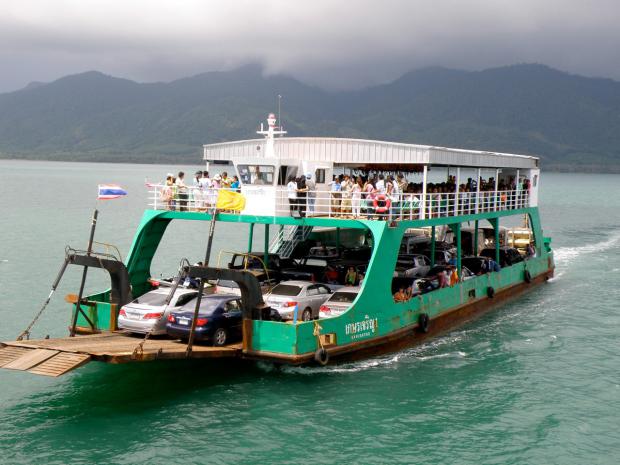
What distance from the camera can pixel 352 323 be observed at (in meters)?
18.7

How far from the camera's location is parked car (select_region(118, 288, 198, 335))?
60.4 ft

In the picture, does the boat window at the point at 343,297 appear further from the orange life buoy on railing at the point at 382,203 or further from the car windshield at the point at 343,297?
the orange life buoy on railing at the point at 382,203

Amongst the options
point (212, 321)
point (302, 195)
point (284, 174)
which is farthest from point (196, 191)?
point (212, 321)

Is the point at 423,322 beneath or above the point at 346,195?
beneath

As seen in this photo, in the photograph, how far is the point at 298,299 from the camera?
787 inches

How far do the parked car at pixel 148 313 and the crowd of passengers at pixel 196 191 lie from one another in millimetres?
3650

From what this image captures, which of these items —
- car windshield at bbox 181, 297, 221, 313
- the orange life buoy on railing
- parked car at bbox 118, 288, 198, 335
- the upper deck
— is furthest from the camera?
the upper deck

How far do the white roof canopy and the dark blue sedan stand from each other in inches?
194

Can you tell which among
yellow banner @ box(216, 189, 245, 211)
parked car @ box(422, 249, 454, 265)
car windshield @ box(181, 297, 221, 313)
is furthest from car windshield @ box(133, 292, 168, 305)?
parked car @ box(422, 249, 454, 265)

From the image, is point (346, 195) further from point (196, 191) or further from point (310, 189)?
point (196, 191)

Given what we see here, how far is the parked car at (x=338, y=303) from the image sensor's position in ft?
64.8

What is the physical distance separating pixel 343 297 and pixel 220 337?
13.0 ft

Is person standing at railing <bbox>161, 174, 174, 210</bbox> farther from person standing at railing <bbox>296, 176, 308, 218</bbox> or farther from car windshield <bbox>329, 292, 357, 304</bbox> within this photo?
car windshield <bbox>329, 292, 357, 304</bbox>

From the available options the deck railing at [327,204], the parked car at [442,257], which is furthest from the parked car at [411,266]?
the deck railing at [327,204]
